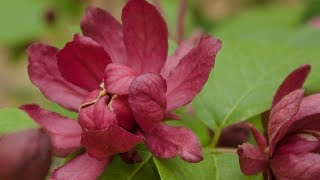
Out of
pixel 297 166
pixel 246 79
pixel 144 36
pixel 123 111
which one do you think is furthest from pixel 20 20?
pixel 297 166

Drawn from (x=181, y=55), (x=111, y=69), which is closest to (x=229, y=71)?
(x=181, y=55)

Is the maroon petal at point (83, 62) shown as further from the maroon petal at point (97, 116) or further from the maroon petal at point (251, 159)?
the maroon petal at point (251, 159)

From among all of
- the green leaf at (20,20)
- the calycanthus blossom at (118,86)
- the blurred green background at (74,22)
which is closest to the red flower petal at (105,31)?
the calycanthus blossom at (118,86)

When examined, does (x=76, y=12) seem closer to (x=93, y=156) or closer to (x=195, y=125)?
(x=195, y=125)

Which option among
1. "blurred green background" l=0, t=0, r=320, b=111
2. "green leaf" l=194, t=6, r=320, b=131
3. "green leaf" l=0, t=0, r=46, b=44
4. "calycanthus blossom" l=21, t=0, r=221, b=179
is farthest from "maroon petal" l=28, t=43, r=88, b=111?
"green leaf" l=0, t=0, r=46, b=44

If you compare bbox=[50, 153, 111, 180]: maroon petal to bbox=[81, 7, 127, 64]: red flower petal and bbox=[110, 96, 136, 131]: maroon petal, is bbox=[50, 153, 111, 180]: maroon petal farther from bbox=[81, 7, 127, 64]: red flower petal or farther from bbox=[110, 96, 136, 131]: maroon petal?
bbox=[81, 7, 127, 64]: red flower petal

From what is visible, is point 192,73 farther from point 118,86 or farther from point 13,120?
point 13,120
